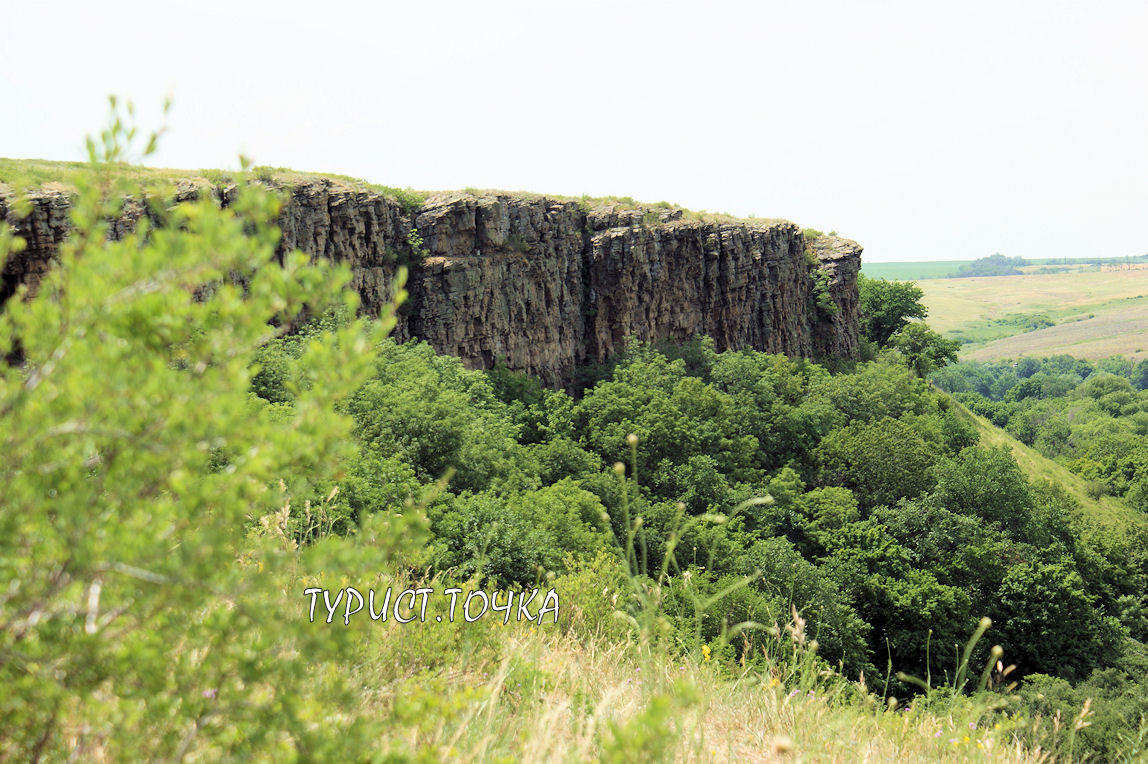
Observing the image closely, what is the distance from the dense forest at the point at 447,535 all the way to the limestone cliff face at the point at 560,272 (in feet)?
8.96

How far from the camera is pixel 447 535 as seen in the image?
584 inches

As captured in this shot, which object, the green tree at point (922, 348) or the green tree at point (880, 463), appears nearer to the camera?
the green tree at point (880, 463)

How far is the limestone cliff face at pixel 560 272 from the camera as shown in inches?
1158

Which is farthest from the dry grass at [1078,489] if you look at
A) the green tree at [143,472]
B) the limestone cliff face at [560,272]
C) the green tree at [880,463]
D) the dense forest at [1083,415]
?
the green tree at [143,472]

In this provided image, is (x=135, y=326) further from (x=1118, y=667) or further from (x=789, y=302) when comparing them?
(x=789, y=302)

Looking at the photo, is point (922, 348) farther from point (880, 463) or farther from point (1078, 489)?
point (880, 463)

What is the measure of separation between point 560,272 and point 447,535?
25.9m

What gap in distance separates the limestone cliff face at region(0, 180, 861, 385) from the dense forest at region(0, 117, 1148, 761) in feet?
8.96

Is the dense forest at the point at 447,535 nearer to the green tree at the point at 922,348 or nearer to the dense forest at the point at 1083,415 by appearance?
the dense forest at the point at 1083,415

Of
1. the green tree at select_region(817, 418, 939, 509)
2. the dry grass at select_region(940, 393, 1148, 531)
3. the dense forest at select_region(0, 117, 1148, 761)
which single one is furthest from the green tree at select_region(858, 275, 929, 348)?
the green tree at select_region(817, 418, 939, 509)

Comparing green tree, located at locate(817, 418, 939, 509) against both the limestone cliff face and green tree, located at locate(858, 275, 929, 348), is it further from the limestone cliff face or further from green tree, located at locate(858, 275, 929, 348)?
green tree, located at locate(858, 275, 929, 348)

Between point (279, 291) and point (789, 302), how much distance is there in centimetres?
5309

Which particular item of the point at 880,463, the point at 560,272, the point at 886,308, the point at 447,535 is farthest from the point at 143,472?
the point at 886,308

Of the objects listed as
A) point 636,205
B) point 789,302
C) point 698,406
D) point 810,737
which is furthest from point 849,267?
point 810,737
